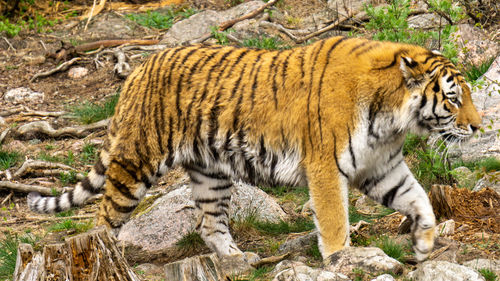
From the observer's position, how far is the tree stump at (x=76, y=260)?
4.18 meters

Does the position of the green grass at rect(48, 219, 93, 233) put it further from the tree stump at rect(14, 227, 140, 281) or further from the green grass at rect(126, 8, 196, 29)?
the green grass at rect(126, 8, 196, 29)

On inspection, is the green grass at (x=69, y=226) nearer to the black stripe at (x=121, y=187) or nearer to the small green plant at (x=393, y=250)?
the black stripe at (x=121, y=187)

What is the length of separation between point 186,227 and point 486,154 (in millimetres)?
3033

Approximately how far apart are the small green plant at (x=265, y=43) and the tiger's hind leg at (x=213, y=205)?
4.00 meters

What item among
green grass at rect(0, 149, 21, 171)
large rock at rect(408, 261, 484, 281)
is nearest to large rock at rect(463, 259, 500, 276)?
large rock at rect(408, 261, 484, 281)

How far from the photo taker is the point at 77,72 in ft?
38.8

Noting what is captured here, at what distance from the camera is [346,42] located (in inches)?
222

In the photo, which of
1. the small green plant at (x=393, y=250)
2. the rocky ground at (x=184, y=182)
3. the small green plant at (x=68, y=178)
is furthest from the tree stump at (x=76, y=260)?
the small green plant at (x=68, y=178)

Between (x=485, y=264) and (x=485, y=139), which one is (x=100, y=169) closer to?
(x=485, y=264)

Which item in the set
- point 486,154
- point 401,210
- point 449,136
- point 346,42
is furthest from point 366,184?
point 486,154

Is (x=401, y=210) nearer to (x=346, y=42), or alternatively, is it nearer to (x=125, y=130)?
(x=346, y=42)

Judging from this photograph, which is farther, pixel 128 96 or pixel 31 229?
pixel 31 229

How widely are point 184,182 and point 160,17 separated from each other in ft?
21.1

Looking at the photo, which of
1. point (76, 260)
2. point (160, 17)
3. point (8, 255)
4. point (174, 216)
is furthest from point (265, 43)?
point (76, 260)
